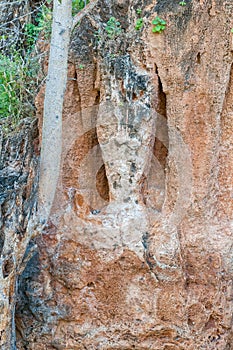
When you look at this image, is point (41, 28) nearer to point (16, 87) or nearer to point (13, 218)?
point (16, 87)

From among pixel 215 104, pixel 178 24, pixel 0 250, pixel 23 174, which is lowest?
pixel 0 250

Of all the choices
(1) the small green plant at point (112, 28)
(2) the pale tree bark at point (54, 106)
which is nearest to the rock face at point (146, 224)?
(1) the small green plant at point (112, 28)

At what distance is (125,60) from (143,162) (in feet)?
2.32

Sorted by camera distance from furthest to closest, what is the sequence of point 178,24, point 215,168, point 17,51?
point 17,51, point 215,168, point 178,24

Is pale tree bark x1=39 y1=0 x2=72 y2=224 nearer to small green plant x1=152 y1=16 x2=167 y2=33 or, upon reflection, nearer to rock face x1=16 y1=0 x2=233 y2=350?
rock face x1=16 y1=0 x2=233 y2=350

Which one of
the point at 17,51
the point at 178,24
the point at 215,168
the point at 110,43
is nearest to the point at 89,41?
the point at 110,43

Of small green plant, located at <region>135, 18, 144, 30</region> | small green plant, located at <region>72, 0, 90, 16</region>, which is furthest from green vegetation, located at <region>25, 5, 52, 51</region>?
small green plant, located at <region>135, 18, 144, 30</region>

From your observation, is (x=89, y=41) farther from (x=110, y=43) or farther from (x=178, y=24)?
(x=178, y=24)

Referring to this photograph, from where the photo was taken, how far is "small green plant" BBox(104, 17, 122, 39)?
3.11 metres

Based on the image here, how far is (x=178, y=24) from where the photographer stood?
9.68 feet

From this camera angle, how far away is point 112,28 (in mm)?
3113

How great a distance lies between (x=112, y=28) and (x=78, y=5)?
0.60 meters

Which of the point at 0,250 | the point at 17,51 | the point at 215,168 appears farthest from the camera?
the point at 17,51

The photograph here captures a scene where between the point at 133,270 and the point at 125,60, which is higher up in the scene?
the point at 125,60
